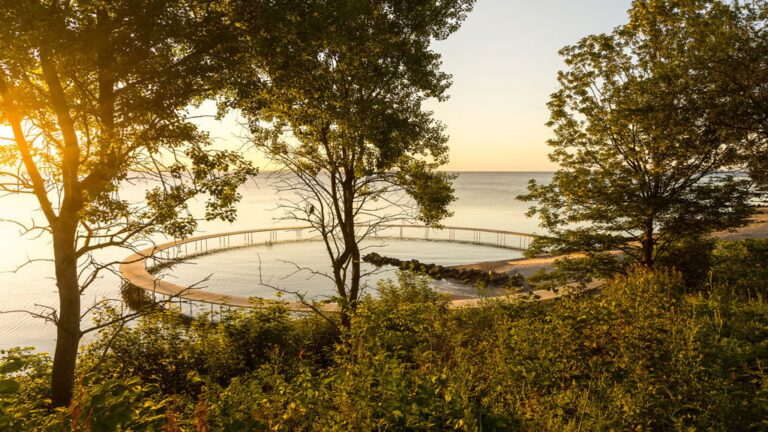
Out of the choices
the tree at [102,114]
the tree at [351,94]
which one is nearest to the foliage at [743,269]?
the tree at [351,94]

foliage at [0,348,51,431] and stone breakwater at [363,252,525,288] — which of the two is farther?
stone breakwater at [363,252,525,288]

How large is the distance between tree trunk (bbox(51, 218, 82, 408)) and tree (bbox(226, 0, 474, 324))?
12.1ft

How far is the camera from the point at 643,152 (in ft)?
34.0

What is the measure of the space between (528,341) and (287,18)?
6.29m

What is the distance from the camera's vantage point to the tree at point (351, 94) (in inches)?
272

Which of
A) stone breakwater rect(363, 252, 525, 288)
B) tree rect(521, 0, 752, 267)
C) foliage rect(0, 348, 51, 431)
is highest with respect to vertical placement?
tree rect(521, 0, 752, 267)

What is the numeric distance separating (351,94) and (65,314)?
7.12 meters

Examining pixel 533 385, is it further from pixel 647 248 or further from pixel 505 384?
pixel 647 248

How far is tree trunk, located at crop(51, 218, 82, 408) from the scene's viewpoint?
616 centimetres

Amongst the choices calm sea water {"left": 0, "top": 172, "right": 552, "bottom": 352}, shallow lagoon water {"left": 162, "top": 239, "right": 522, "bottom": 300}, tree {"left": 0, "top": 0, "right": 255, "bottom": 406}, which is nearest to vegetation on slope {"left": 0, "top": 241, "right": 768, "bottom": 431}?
tree {"left": 0, "top": 0, "right": 255, "bottom": 406}

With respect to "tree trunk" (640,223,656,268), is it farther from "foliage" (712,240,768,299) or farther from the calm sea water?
the calm sea water

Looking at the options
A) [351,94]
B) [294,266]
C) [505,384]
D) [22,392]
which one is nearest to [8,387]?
[505,384]

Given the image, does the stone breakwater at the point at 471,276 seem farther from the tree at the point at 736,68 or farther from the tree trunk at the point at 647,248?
the tree at the point at 736,68

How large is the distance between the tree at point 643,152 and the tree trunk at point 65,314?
35.0ft
